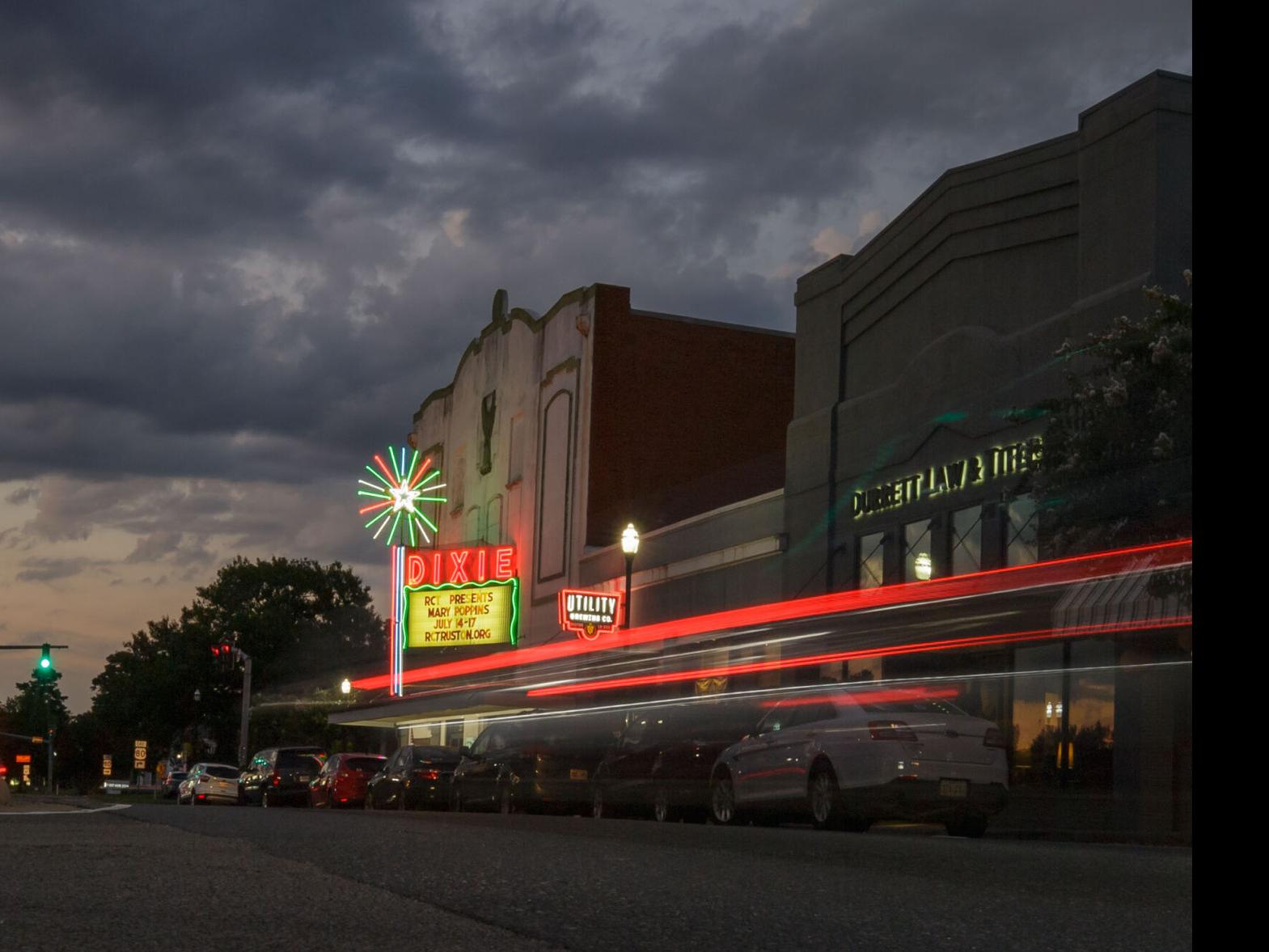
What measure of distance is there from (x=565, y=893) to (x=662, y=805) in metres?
13.8

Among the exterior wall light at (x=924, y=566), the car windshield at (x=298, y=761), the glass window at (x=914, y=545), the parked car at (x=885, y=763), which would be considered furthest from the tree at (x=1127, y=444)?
the car windshield at (x=298, y=761)

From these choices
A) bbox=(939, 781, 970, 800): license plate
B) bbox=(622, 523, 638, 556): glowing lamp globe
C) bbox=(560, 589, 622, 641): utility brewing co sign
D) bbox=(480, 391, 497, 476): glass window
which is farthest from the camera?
bbox=(480, 391, 497, 476): glass window

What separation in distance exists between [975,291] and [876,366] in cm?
348

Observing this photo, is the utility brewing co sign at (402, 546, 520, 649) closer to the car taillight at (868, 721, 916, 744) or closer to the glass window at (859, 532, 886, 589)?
the glass window at (859, 532, 886, 589)

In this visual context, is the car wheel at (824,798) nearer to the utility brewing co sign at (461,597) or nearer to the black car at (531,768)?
the black car at (531,768)

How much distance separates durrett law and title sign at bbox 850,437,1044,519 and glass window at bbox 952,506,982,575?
0.49 meters

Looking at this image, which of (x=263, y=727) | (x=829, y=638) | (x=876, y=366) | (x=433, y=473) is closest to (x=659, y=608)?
(x=876, y=366)

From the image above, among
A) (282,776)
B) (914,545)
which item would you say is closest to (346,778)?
(282,776)

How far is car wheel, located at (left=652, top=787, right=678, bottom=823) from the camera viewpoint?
21.2 meters

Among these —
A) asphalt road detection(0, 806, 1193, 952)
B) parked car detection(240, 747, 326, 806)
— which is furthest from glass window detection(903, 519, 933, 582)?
asphalt road detection(0, 806, 1193, 952)

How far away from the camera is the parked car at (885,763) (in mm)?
16266

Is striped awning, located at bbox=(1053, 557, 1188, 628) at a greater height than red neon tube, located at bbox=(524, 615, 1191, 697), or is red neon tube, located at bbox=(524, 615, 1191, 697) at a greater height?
striped awning, located at bbox=(1053, 557, 1188, 628)

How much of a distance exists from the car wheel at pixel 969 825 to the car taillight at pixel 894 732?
1.61 metres

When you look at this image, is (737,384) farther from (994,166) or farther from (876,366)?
(994,166)
